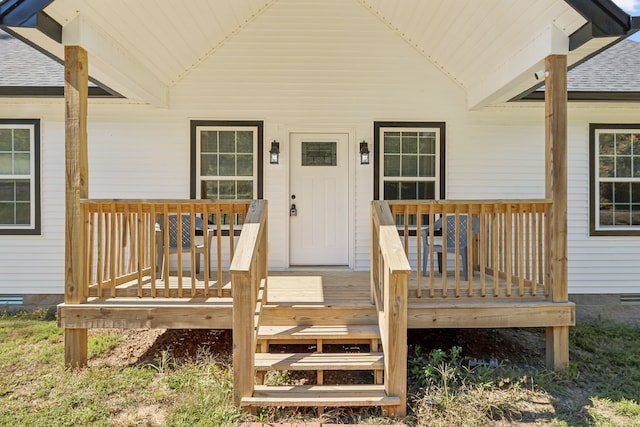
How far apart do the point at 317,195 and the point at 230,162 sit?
4.36ft

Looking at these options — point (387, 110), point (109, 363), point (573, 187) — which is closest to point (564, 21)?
point (387, 110)

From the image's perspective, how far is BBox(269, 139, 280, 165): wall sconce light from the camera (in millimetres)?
5838

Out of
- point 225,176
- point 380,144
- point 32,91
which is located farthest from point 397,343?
point 32,91

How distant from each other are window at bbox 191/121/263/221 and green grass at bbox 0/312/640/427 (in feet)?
7.87

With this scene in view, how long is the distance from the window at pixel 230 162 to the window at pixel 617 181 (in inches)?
189

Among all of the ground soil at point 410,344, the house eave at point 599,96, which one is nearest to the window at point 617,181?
the house eave at point 599,96

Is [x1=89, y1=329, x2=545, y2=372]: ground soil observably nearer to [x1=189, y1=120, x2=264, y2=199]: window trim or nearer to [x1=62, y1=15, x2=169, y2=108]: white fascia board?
[x1=189, y1=120, x2=264, y2=199]: window trim

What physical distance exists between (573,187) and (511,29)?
2.87 metres

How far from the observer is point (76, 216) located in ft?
12.3

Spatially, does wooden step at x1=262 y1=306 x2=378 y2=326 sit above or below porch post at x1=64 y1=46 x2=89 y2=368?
below

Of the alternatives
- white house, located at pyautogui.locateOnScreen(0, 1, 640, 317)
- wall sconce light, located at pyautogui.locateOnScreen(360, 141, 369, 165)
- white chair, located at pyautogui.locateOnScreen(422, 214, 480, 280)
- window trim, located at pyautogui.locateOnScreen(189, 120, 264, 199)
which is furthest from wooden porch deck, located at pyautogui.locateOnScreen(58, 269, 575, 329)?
wall sconce light, located at pyautogui.locateOnScreen(360, 141, 369, 165)

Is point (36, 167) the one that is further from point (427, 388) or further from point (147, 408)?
point (427, 388)

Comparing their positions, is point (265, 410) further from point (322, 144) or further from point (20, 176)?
point (20, 176)

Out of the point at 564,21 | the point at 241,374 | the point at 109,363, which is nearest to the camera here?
the point at 241,374
